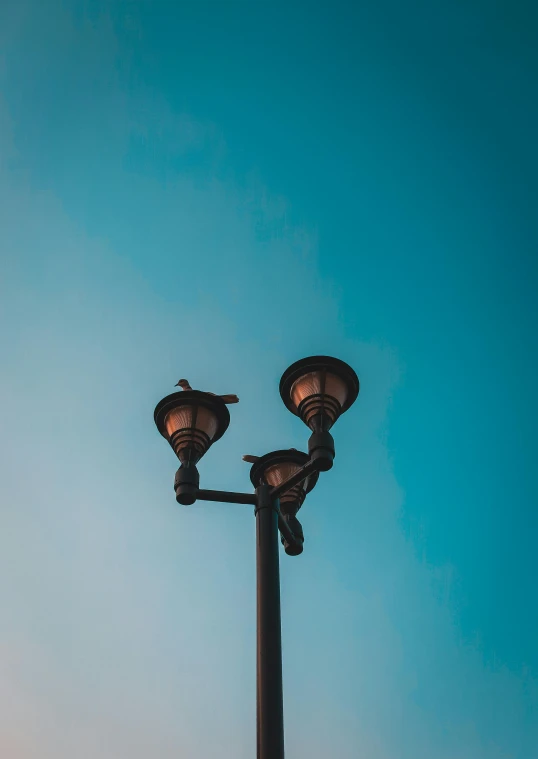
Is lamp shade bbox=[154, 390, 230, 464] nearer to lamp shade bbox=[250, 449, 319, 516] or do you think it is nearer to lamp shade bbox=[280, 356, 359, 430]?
lamp shade bbox=[250, 449, 319, 516]

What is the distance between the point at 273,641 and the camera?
4.62 metres

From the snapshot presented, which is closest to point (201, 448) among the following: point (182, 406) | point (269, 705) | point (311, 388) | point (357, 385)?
point (182, 406)

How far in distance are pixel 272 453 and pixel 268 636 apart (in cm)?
180

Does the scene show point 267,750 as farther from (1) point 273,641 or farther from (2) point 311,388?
(2) point 311,388

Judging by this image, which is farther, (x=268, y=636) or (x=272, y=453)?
(x=272, y=453)

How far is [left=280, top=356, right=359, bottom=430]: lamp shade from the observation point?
5555mm

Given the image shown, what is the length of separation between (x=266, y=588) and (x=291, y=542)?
49.9 inches

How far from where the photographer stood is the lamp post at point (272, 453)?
201 inches

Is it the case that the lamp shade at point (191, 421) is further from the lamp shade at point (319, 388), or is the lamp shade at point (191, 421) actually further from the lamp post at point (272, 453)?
the lamp shade at point (319, 388)

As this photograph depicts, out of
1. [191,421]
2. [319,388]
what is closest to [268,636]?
[191,421]

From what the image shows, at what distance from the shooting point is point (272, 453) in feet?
19.8

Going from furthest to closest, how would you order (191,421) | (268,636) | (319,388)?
(191,421) < (319,388) < (268,636)

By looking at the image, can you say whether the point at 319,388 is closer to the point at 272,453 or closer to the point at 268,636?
the point at 272,453

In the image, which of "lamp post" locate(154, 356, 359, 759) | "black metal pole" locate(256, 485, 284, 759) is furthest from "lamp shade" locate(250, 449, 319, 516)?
"black metal pole" locate(256, 485, 284, 759)
